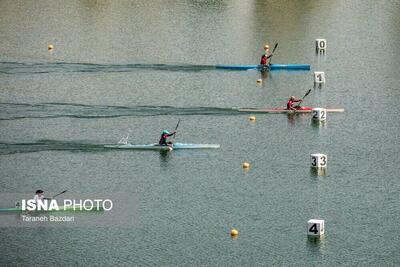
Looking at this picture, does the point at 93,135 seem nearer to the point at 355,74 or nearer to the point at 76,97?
the point at 76,97

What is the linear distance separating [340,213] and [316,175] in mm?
4168

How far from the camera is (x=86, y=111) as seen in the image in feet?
183

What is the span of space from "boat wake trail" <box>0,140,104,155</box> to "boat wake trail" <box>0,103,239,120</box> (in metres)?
4.36

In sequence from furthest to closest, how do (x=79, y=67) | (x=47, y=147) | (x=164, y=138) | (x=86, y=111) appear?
(x=79, y=67), (x=86, y=111), (x=47, y=147), (x=164, y=138)

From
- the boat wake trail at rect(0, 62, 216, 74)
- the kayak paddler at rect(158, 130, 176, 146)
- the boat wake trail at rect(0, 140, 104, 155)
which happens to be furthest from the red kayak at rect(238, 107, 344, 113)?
the boat wake trail at rect(0, 62, 216, 74)

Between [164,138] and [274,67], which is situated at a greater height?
[274,67]

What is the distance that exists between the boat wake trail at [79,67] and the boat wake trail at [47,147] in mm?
14141

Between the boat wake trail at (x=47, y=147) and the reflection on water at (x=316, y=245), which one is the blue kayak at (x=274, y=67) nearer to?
the boat wake trail at (x=47, y=147)

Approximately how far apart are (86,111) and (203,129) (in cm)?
650

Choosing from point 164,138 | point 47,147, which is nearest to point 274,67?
point 164,138

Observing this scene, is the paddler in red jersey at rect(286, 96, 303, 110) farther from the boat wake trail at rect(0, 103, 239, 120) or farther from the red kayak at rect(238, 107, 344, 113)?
the boat wake trail at rect(0, 103, 239, 120)

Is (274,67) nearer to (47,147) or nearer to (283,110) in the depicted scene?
(283,110)

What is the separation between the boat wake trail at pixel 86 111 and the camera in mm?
54906

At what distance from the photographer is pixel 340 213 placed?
42.2m
